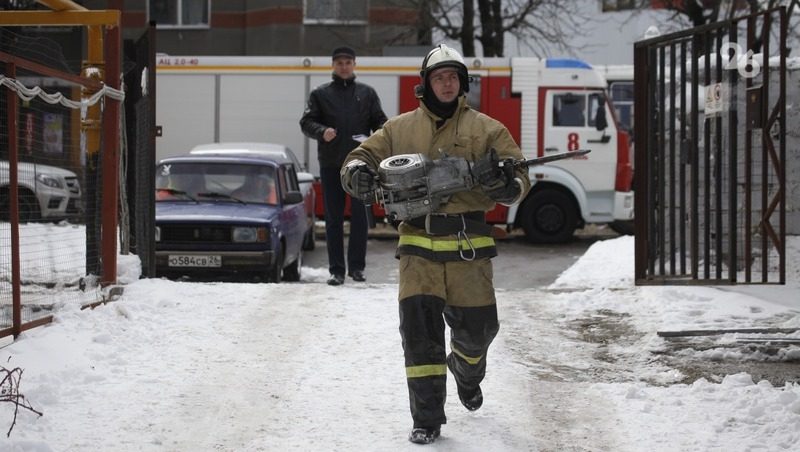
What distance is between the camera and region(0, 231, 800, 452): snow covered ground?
552 centimetres

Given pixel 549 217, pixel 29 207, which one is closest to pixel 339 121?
pixel 29 207

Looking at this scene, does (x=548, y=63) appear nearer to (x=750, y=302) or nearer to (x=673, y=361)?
(x=750, y=302)

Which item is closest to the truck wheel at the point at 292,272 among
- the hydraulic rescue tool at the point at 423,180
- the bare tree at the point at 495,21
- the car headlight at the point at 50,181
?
the car headlight at the point at 50,181

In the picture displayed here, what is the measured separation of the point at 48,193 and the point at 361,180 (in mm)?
4972

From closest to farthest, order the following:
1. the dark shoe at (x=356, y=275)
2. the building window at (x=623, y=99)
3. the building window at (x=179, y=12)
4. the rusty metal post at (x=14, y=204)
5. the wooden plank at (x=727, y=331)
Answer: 1. the rusty metal post at (x=14, y=204)
2. the wooden plank at (x=727, y=331)
3. the dark shoe at (x=356, y=275)
4. the building window at (x=623, y=99)
5. the building window at (x=179, y=12)

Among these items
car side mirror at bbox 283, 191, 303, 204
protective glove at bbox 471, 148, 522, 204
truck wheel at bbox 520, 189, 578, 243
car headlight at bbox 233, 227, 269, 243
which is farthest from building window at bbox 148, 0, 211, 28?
protective glove at bbox 471, 148, 522, 204

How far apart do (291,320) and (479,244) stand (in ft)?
9.99

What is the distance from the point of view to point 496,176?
5406 mm

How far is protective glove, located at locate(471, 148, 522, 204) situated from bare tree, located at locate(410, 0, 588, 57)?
21.5 m

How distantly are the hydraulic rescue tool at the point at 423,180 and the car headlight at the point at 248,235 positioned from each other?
20.8 ft

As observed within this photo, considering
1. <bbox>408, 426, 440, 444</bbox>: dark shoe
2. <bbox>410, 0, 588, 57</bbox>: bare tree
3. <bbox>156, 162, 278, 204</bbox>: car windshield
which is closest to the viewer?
<bbox>408, 426, 440, 444</bbox>: dark shoe

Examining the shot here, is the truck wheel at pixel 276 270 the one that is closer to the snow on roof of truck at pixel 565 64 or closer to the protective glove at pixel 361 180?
the protective glove at pixel 361 180

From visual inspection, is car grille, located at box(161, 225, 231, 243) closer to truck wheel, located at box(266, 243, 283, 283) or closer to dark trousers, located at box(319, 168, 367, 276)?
truck wheel, located at box(266, 243, 283, 283)

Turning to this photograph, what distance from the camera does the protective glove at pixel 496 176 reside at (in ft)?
17.7
